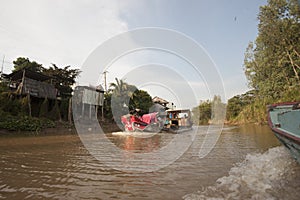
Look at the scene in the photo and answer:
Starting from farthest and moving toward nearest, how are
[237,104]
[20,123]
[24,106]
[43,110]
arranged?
[237,104], [43,110], [24,106], [20,123]

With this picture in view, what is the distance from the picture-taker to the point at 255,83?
23.8 meters

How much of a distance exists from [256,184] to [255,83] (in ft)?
80.9

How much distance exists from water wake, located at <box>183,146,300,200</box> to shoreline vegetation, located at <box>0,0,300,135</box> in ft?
43.8

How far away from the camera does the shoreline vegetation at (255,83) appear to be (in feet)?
45.4

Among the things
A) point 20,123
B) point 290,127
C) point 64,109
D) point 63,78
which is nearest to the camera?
point 290,127

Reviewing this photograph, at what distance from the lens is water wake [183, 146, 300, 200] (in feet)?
7.43

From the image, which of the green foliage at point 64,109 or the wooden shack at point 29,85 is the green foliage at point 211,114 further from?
the wooden shack at point 29,85

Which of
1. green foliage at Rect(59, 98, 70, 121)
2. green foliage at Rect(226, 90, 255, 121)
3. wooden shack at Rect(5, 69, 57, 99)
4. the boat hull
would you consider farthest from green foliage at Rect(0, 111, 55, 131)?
green foliage at Rect(226, 90, 255, 121)

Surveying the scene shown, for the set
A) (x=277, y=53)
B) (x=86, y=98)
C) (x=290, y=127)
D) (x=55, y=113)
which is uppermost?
(x=277, y=53)

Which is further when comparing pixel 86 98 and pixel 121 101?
pixel 121 101

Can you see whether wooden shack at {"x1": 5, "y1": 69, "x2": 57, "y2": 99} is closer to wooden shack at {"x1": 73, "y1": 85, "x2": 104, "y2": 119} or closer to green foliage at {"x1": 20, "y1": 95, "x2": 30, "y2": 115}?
green foliage at {"x1": 20, "y1": 95, "x2": 30, "y2": 115}

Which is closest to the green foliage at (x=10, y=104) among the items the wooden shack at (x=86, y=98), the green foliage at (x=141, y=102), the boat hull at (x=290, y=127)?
the wooden shack at (x=86, y=98)

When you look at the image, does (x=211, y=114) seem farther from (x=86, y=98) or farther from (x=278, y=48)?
(x=86, y=98)

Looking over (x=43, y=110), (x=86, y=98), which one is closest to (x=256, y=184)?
(x=43, y=110)
